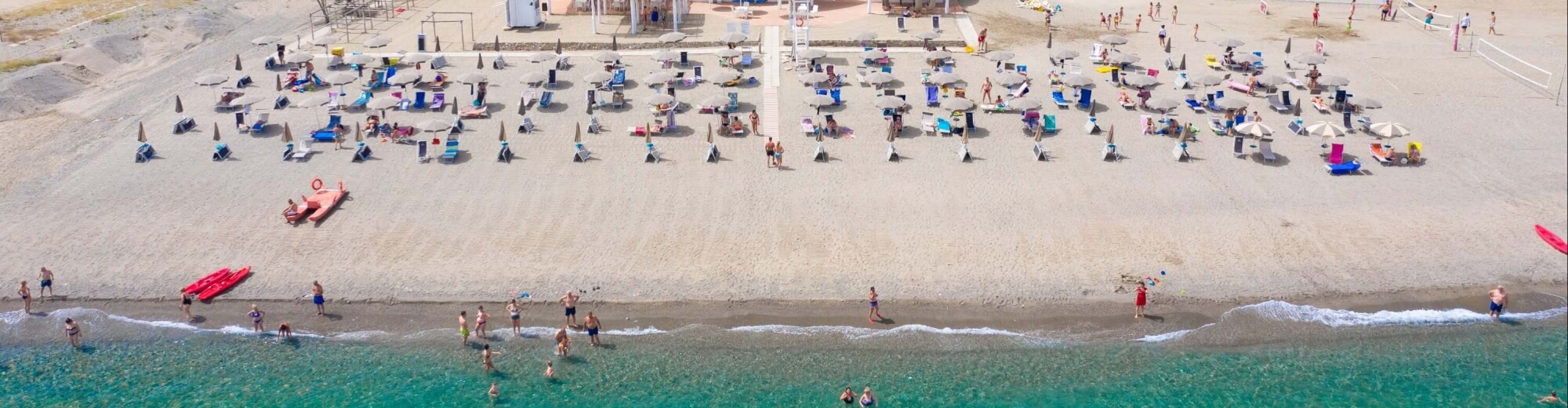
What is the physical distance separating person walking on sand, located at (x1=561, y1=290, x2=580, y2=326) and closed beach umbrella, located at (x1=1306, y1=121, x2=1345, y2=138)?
2113cm

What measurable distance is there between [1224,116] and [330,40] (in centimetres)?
3373

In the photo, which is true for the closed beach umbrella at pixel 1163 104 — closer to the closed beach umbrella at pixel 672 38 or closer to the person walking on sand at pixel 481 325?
the closed beach umbrella at pixel 672 38

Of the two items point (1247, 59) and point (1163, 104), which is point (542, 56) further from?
point (1247, 59)

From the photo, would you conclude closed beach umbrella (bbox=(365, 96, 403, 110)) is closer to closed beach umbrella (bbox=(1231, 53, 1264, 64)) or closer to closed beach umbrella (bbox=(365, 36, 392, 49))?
closed beach umbrella (bbox=(365, 36, 392, 49))

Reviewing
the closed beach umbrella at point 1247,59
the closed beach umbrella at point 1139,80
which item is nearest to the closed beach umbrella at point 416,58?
the closed beach umbrella at point 1139,80

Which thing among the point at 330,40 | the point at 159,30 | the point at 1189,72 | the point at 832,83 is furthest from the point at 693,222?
the point at 159,30

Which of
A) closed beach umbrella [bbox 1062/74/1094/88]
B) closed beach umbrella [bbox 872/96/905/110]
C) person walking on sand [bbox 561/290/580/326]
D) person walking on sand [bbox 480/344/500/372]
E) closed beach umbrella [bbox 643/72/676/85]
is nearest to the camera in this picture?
person walking on sand [bbox 480/344/500/372]

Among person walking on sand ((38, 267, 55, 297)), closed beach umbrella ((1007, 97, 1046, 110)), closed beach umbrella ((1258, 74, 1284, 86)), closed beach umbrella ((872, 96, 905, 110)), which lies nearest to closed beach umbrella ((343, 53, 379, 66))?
person walking on sand ((38, 267, 55, 297))

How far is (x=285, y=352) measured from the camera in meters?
23.8

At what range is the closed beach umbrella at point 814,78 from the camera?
126ft

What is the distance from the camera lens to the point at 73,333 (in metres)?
23.8

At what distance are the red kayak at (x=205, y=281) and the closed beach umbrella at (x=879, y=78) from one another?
816 inches

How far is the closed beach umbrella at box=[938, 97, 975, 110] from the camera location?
34.1 metres

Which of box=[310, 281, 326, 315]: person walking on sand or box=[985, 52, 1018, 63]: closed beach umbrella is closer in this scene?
box=[310, 281, 326, 315]: person walking on sand
